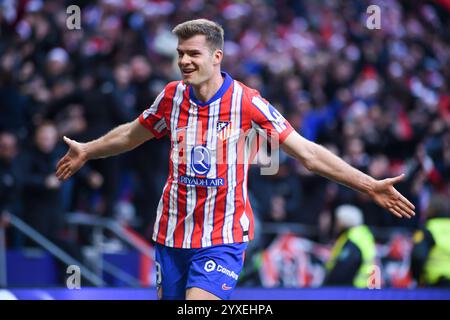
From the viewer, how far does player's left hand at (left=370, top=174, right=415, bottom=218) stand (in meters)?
5.44

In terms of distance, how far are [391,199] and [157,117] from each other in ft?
5.08

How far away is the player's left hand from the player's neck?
1135 mm

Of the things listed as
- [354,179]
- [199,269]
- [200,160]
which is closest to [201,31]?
[200,160]

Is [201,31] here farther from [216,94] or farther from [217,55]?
[216,94]

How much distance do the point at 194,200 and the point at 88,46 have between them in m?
7.11

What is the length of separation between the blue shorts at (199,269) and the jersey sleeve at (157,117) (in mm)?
737

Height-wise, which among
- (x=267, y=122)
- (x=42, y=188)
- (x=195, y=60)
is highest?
(x=195, y=60)

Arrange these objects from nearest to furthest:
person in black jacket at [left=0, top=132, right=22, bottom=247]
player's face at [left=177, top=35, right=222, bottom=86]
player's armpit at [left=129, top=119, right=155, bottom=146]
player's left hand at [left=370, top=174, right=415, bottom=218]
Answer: player's left hand at [left=370, top=174, right=415, bottom=218] → player's face at [left=177, top=35, right=222, bottom=86] → player's armpit at [left=129, top=119, right=155, bottom=146] → person in black jacket at [left=0, top=132, right=22, bottom=247]

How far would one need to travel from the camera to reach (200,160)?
5.63 m

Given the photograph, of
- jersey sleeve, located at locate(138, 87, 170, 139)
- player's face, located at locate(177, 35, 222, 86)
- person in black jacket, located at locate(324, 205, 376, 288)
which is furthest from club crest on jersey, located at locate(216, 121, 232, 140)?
person in black jacket, located at locate(324, 205, 376, 288)

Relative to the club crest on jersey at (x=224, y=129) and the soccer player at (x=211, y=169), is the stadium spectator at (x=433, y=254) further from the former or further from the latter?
the club crest on jersey at (x=224, y=129)

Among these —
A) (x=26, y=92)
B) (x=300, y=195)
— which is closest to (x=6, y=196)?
(x=26, y=92)

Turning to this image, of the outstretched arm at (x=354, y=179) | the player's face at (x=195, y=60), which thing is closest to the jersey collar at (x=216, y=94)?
the player's face at (x=195, y=60)

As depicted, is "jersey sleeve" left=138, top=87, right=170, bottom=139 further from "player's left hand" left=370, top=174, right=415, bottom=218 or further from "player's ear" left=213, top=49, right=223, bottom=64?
"player's left hand" left=370, top=174, right=415, bottom=218
